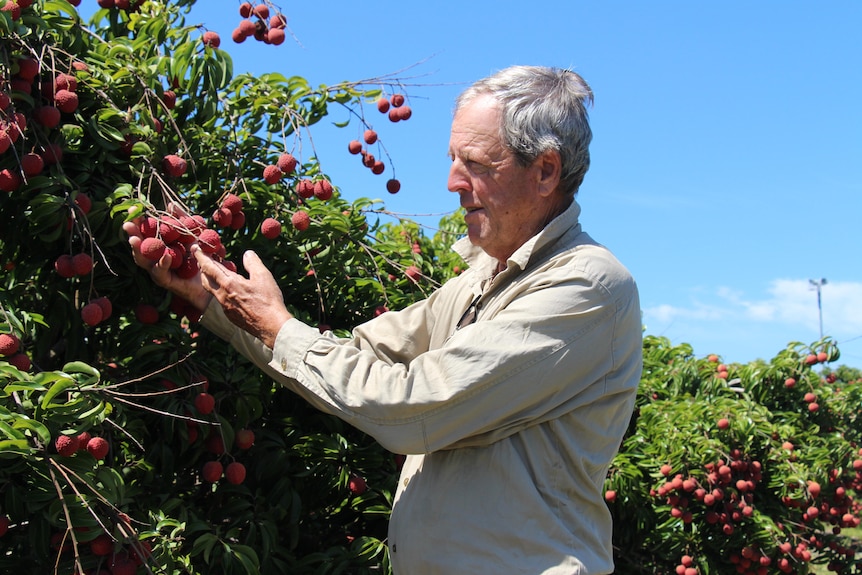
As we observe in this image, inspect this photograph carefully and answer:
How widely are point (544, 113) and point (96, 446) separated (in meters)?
1.20

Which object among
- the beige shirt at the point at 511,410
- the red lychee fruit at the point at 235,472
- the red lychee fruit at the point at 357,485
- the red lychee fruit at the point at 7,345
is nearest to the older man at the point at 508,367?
the beige shirt at the point at 511,410

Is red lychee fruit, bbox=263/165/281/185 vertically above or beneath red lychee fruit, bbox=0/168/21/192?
above

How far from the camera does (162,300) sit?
2.57 m

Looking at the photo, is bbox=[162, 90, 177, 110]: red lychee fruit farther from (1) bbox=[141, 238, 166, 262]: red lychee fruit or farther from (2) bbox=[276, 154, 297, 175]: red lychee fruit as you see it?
(1) bbox=[141, 238, 166, 262]: red lychee fruit

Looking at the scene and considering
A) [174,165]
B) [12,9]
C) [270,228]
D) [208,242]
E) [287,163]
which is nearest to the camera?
[208,242]

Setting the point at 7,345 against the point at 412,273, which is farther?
the point at 412,273

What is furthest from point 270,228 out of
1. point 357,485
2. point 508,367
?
point 508,367

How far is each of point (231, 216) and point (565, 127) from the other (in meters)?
0.97

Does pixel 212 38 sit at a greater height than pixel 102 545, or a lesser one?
greater

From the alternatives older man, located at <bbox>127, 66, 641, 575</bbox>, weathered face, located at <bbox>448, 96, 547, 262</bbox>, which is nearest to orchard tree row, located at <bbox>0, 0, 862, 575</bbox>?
older man, located at <bbox>127, 66, 641, 575</bbox>

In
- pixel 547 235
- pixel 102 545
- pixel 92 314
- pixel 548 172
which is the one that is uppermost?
pixel 548 172

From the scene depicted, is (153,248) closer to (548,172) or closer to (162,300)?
(162,300)

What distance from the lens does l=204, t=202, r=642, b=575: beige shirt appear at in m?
1.88

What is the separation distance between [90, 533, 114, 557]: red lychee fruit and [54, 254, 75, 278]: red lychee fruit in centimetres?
65
